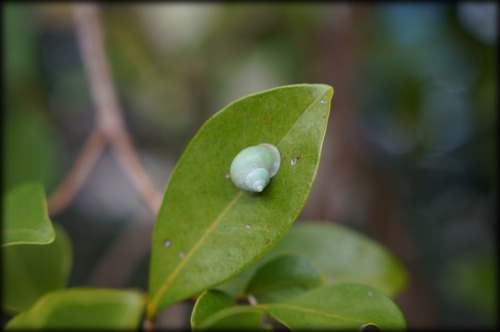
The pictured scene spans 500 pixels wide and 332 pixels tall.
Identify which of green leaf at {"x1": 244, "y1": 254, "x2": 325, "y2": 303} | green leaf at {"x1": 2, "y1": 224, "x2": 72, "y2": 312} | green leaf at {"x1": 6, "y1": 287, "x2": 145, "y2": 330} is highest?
green leaf at {"x1": 244, "y1": 254, "x2": 325, "y2": 303}

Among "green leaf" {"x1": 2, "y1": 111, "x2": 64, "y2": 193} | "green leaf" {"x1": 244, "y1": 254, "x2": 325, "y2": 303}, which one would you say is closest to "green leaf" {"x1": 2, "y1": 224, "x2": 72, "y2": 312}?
"green leaf" {"x1": 244, "y1": 254, "x2": 325, "y2": 303}

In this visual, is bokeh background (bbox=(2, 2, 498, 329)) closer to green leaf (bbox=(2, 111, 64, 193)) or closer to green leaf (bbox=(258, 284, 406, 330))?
green leaf (bbox=(2, 111, 64, 193))

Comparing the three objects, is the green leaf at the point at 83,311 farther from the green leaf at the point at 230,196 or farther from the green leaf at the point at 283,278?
the green leaf at the point at 283,278

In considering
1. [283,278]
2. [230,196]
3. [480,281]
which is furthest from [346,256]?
[480,281]

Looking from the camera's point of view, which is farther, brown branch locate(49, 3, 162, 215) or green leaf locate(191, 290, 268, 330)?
brown branch locate(49, 3, 162, 215)

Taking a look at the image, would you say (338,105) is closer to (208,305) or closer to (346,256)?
(346,256)

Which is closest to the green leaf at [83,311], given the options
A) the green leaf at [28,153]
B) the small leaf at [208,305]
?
the small leaf at [208,305]

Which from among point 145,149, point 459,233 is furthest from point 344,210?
point 145,149
